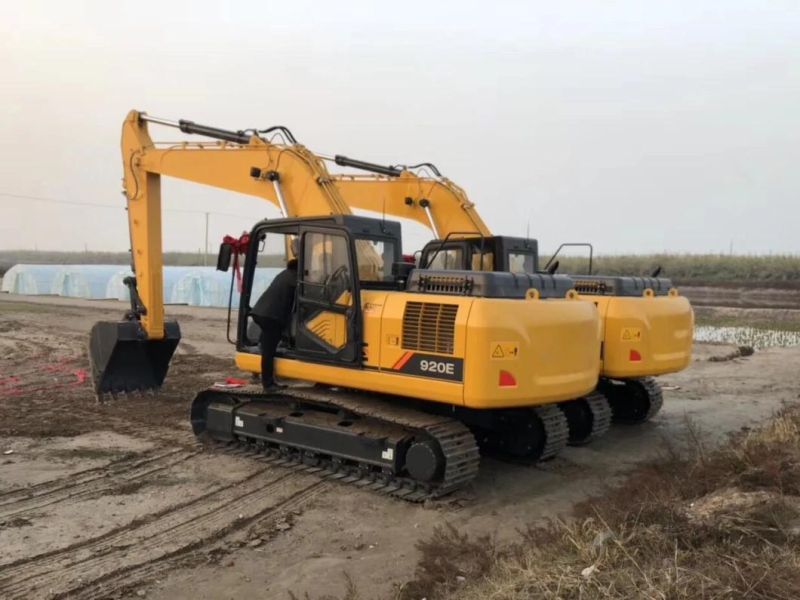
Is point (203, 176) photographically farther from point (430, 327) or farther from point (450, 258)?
point (430, 327)

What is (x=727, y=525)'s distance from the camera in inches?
168

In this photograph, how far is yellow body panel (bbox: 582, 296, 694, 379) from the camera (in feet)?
27.1

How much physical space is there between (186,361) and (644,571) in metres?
11.6

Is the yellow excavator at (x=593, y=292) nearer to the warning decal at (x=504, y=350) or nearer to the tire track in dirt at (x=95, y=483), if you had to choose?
the warning decal at (x=504, y=350)

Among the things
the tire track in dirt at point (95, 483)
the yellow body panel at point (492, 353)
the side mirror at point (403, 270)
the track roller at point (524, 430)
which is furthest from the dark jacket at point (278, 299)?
the track roller at point (524, 430)

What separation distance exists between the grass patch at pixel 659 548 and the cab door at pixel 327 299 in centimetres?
204

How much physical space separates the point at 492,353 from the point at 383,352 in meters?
1.08

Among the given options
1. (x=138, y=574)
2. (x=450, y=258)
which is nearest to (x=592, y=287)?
(x=450, y=258)

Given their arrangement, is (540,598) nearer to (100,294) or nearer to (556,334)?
(556,334)

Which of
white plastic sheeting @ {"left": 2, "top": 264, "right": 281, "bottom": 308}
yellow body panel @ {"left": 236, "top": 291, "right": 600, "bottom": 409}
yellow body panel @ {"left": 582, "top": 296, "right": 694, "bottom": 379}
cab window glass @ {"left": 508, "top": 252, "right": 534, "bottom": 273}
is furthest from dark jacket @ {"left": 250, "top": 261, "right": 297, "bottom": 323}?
white plastic sheeting @ {"left": 2, "top": 264, "right": 281, "bottom": 308}

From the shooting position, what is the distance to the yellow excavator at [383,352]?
6180 mm

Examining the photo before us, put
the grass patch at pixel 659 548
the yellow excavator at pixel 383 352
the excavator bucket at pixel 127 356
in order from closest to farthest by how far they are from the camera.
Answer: the grass patch at pixel 659 548, the yellow excavator at pixel 383 352, the excavator bucket at pixel 127 356

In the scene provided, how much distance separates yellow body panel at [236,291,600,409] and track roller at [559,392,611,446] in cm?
141

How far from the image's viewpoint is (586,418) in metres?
8.41
